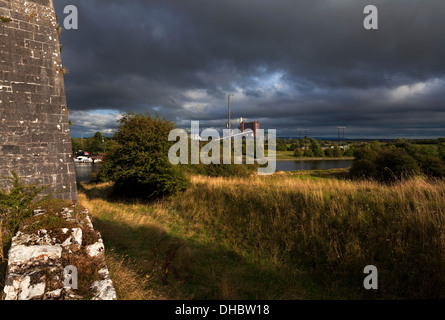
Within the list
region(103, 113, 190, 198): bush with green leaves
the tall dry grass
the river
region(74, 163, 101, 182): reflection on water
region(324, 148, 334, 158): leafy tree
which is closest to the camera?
the tall dry grass

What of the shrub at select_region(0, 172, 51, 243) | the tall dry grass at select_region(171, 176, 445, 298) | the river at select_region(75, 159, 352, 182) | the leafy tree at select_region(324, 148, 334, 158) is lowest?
the river at select_region(75, 159, 352, 182)

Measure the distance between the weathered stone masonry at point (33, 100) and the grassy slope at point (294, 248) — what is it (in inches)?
94.8

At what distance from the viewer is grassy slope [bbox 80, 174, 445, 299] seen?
3871 mm

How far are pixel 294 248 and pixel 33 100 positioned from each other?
8128 millimetres

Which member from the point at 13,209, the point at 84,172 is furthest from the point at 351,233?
the point at 84,172

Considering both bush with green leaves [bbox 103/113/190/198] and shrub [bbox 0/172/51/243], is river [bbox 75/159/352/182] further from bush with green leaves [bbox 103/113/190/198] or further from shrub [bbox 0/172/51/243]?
shrub [bbox 0/172/51/243]

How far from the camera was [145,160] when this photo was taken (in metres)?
11.2

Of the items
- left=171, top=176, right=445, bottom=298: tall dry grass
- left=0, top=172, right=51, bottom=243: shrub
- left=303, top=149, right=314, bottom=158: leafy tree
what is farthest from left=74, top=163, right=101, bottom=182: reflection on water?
left=303, top=149, right=314, bottom=158: leafy tree

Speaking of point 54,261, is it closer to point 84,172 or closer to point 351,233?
point 351,233

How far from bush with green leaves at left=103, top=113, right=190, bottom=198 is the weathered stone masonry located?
406 cm

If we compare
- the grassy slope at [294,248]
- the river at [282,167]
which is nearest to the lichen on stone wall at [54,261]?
the grassy slope at [294,248]
